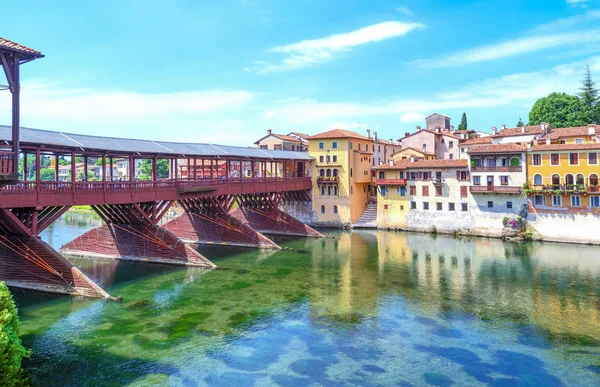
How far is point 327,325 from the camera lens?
21.3m

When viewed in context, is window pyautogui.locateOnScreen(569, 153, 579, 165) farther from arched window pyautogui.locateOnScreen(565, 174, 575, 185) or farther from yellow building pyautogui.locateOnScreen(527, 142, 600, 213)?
arched window pyautogui.locateOnScreen(565, 174, 575, 185)

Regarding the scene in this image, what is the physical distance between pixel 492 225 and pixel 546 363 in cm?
3203

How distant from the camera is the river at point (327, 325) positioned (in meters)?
16.4

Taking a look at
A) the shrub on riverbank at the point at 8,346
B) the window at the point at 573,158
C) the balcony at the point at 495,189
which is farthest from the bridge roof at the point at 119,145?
the window at the point at 573,158

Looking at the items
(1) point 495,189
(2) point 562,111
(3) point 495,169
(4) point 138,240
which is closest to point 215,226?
(4) point 138,240

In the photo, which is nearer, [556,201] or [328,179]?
[556,201]

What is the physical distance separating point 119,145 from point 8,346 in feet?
69.7

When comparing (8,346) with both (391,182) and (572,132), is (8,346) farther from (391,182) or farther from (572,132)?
(572,132)

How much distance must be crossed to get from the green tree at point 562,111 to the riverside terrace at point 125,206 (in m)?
44.0

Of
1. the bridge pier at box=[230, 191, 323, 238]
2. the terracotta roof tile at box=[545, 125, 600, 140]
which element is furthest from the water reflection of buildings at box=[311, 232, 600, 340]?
the terracotta roof tile at box=[545, 125, 600, 140]

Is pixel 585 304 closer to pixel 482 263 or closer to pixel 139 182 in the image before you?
pixel 482 263

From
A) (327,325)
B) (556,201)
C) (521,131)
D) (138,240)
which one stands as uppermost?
(521,131)

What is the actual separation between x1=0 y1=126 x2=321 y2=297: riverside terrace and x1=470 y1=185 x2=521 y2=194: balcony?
18822 mm

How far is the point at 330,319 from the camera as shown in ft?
72.8
